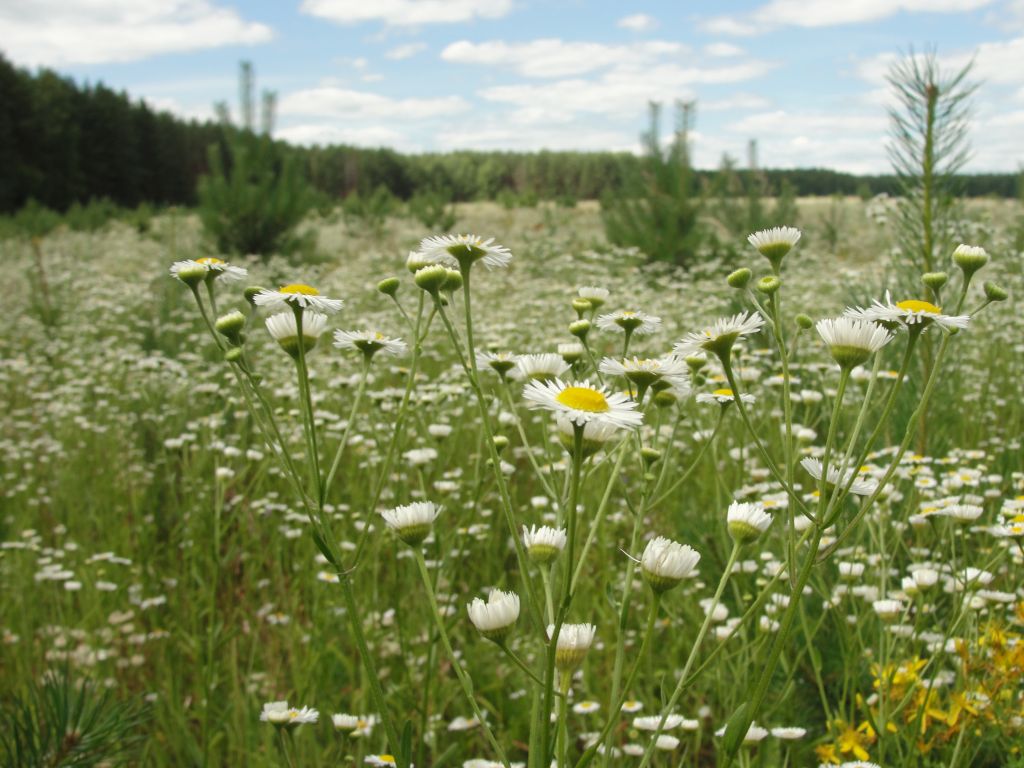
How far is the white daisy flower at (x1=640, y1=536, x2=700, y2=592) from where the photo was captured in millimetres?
847

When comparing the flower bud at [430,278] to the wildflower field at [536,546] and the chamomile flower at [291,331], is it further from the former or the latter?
the chamomile flower at [291,331]

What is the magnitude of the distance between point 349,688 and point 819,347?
9.99ft

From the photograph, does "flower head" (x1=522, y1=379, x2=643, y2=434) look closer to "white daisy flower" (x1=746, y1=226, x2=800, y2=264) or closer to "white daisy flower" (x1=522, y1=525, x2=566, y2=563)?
"white daisy flower" (x1=522, y1=525, x2=566, y2=563)

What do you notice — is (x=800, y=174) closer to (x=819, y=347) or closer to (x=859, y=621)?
(x=819, y=347)

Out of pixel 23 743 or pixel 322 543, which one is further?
pixel 23 743

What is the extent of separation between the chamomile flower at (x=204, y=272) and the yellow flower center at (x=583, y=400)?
51 centimetres

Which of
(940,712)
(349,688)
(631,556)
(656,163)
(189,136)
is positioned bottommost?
(349,688)

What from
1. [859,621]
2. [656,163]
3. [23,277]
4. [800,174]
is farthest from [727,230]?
[859,621]

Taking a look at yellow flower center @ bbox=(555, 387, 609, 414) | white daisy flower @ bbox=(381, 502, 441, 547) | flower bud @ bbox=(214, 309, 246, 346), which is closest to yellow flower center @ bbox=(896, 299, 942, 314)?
yellow flower center @ bbox=(555, 387, 609, 414)

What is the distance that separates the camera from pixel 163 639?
92.5 inches

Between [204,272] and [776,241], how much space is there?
2.62 ft

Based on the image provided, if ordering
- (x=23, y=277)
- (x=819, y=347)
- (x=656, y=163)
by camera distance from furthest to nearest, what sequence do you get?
(x=23, y=277) < (x=656, y=163) < (x=819, y=347)

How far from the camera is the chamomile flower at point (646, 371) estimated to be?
1.00 metres

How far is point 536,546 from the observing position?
2.91ft
